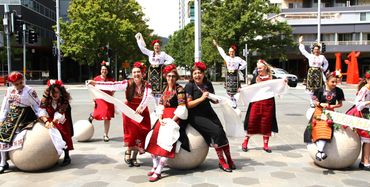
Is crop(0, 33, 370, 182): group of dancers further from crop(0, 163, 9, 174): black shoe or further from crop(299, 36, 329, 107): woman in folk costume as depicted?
crop(299, 36, 329, 107): woman in folk costume

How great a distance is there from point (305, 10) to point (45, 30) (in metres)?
36.1

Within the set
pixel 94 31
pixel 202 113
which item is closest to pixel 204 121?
pixel 202 113

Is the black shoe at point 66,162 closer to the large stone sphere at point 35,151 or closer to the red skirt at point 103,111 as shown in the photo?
the large stone sphere at point 35,151

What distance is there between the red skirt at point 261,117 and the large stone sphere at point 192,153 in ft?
5.79

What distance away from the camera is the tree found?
36750 millimetres

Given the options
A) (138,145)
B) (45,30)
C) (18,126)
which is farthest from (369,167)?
(45,30)

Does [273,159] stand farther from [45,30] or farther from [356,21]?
[45,30]

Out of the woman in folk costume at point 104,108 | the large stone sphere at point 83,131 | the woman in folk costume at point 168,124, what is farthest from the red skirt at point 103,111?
the woman in folk costume at point 168,124

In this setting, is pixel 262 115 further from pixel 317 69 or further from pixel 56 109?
pixel 317 69

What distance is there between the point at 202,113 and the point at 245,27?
114ft

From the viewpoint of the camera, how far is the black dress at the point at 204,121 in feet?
19.5

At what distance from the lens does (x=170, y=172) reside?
20.1 ft

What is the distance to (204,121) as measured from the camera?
6.00 meters

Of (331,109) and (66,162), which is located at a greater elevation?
(331,109)
